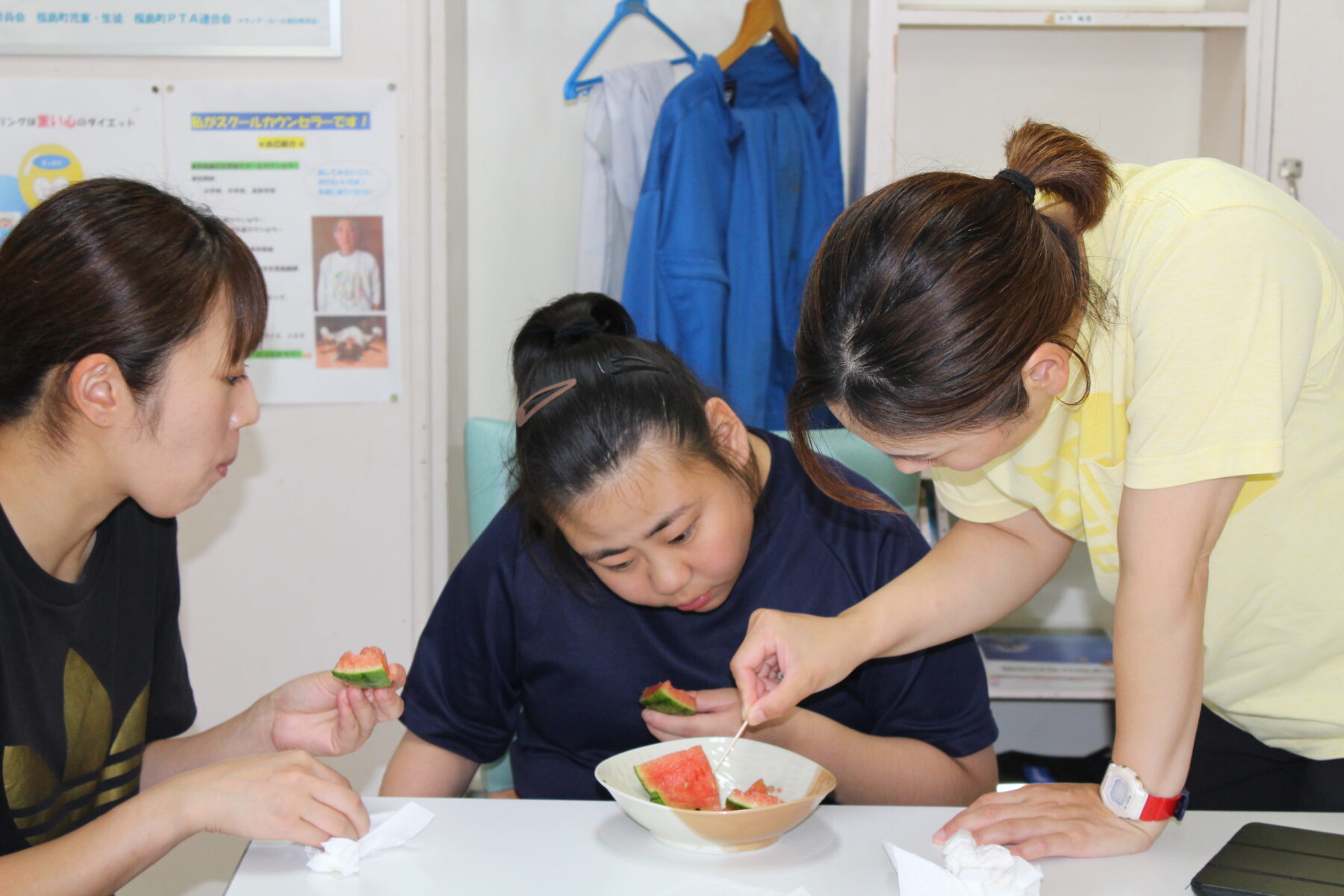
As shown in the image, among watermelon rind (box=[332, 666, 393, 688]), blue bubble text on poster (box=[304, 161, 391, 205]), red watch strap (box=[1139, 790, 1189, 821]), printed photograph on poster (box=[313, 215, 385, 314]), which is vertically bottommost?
red watch strap (box=[1139, 790, 1189, 821])

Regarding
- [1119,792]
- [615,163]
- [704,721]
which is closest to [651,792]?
[704,721]

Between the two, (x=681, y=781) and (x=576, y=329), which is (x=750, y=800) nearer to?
(x=681, y=781)

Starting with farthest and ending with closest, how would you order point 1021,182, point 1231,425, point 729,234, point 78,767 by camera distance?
1. point 729,234
2. point 78,767
3. point 1021,182
4. point 1231,425

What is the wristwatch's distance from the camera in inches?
40.7

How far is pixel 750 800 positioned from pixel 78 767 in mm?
757

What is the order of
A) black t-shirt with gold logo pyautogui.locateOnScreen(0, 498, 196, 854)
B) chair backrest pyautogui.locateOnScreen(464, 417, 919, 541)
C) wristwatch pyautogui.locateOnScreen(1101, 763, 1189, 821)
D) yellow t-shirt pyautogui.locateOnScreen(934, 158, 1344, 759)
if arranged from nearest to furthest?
1. yellow t-shirt pyautogui.locateOnScreen(934, 158, 1344, 759)
2. wristwatch pyautogui.locateOnScreen(1101, 763, 1189, 821)
3. black t-shirt with gold logo pyautogui.locateOnScreen(0, 498, 196, 854)
4. chair backrest pyautogui.locateOnScreen(464, 417, 919, 541)

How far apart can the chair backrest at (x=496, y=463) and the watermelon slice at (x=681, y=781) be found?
629 mm

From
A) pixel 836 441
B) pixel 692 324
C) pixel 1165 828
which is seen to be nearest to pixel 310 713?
pixel 836 441

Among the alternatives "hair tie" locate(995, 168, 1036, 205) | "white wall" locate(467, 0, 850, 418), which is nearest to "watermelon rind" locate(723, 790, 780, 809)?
"hair tie" locate(995, 168, 1036, 205)

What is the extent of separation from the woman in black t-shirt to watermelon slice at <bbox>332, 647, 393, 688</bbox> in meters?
0.02

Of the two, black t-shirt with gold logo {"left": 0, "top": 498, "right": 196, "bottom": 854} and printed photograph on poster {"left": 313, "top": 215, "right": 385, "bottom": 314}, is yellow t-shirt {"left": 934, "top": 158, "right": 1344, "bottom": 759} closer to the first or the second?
black t-shirt with gold logo {"left": 0, "top": 498, "right": 196, "bottom": 854}

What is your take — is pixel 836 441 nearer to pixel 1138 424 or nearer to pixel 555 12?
pixel 1138 424

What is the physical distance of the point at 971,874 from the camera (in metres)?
0.96

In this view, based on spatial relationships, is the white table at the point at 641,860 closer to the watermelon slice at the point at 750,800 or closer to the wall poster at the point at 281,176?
the watermelon slice at the point at 750,800
